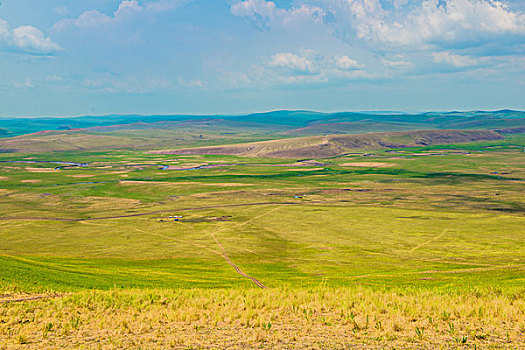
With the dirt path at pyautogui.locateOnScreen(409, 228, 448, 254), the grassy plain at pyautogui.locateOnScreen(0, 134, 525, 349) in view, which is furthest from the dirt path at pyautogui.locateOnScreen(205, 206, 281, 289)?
the dirt path at pyautogui.locateOnScreen(409, 228, 448, 254)

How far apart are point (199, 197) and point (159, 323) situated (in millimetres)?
137729

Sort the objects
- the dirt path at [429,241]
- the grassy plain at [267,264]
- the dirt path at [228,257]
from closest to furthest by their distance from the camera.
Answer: the grassy plain at [267,264]
the dirt path at [228,257]
the dirt path at [429,241]

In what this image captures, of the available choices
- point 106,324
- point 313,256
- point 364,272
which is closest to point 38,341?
point 106,324

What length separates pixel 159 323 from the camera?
3042 centimetres

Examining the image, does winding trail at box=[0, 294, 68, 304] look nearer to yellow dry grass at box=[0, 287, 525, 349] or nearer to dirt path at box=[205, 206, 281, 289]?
yellow dry grass at box=[0, 287, 525, 349]

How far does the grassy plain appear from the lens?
2845 cm

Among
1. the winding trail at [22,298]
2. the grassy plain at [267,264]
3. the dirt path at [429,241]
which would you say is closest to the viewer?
the grassy plain at [267,264]

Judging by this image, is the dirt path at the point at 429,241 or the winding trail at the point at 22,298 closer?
the winding trail at the point at 22,298

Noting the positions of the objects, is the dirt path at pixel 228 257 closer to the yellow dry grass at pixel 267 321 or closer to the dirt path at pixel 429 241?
the yellow dry grass at pixel 267 321

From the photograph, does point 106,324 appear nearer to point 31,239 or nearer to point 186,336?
point 186,336

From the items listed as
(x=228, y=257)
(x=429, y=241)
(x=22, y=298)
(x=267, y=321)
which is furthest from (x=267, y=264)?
(x=22, y=298)

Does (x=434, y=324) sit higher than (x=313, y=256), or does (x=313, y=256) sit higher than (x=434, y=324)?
(x=434, y=324)

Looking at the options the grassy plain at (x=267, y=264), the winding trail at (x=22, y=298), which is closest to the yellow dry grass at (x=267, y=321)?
the grassy plain at (x=267, y=264)

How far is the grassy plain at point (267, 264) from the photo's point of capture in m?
28.5
